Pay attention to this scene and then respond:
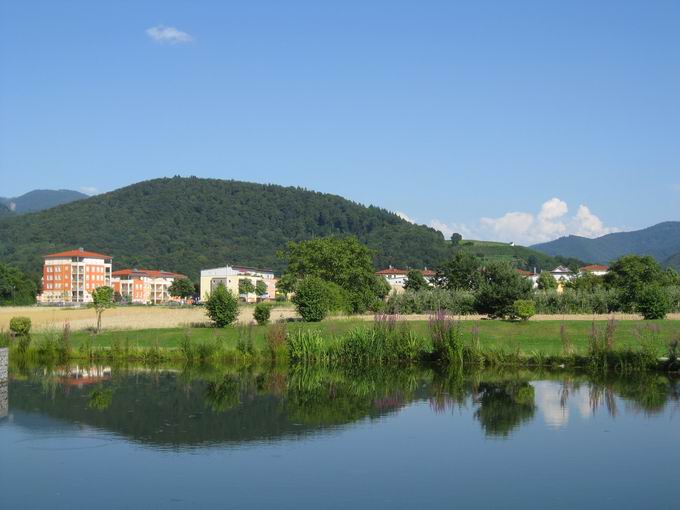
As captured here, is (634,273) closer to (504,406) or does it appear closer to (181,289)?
(504,406)

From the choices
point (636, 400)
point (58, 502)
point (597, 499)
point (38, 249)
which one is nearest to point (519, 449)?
point (597, 499)

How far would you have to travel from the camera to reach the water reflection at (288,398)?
1600cm

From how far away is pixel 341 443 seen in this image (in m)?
14.5

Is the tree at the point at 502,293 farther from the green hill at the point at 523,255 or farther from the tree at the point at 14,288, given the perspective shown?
the green hill at the point at 523,255

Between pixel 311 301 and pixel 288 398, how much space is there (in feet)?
48.8

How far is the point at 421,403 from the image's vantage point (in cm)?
1866

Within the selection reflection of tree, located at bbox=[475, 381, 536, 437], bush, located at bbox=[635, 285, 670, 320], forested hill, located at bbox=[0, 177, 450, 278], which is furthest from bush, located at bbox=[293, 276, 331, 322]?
forested hill, located at bbox=[0, 177, 450, 278]

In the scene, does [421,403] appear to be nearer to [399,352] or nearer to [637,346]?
[399,352]

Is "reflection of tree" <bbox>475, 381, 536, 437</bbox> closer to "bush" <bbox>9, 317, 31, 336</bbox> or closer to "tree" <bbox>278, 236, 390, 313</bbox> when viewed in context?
"bush" <bbox>9, 317, 31, 336</bbox>

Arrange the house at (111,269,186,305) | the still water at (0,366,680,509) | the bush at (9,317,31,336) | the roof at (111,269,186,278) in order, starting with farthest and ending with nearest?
the roof at (111,269,186,278) < the house at (111,269,186,305) < the bush at (9,317,31,336) < the still water at (0,366,680,509)

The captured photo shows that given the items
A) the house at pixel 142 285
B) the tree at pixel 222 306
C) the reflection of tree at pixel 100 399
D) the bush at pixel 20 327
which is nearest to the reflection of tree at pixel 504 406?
the reflection of tree at pixel 100 399

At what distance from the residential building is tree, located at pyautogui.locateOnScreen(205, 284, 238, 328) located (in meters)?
114

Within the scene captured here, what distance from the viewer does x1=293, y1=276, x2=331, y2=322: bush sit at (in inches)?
1345

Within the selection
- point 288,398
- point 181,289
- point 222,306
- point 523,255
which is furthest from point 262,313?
point 523,255
